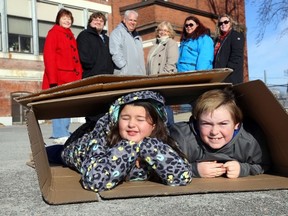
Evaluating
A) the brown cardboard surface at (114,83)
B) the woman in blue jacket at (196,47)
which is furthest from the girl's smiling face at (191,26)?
the brown cardboard surface at (114,83)

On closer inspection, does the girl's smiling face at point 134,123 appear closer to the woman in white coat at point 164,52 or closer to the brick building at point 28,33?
the woman in white coat at point 164,52

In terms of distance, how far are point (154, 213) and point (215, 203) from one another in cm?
32

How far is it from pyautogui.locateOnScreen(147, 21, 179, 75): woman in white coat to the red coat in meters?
0.83

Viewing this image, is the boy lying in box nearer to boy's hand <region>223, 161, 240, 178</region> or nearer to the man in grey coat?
boy's hand <region>223, 161, 240, 178</region>

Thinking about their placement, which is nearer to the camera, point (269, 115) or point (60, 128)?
point (269, 115)

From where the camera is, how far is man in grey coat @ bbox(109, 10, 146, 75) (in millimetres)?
4449

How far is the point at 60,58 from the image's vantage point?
448cm

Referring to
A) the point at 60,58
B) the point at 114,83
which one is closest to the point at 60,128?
the point at 60,58

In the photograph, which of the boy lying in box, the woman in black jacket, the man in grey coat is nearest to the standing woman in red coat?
the man in grey coat

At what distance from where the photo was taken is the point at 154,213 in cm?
175

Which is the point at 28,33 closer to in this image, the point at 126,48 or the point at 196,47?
the point at 126,48

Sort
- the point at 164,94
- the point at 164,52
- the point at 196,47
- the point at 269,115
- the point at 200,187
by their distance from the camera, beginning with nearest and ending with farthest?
the point at 200,187 < the point at 269,115 < the point at 164,94 < the point at 196,47 < the point at 164,52

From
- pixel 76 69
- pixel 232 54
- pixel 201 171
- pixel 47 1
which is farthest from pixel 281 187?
pixel 47 1

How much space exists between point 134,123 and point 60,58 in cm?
238
